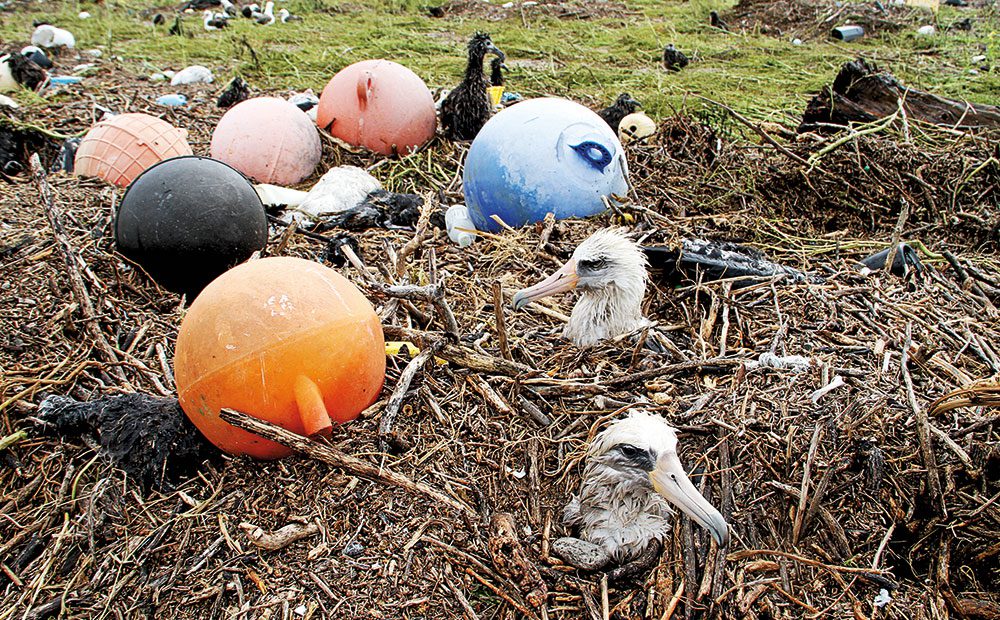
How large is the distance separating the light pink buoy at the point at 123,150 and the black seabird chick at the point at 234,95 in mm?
2569

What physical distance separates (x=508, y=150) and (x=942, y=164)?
3497 mm

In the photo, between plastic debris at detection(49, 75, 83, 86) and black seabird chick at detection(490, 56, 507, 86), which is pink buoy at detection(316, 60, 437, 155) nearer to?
black seabird chick at detection(490, 56, 507, 86)

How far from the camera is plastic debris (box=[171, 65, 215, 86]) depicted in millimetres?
9820

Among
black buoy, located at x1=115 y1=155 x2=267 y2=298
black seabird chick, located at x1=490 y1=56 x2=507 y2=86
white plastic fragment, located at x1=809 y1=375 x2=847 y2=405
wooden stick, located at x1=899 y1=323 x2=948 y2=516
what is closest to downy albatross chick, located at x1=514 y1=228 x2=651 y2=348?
white plastic fragment, located at x1=809 y1=375 x2=847 y2=405

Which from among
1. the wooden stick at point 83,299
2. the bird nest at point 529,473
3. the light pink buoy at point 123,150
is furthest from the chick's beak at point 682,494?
the light pink buoy at point 123,150

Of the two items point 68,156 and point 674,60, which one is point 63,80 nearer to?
point 68,156

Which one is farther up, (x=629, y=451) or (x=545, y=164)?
(x=545, y=164)

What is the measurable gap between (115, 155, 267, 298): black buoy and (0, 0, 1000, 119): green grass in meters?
5.48

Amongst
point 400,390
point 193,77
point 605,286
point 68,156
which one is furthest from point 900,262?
point 193,77

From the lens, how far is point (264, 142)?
6.42 meters

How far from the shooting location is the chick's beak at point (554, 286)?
3.91 meters

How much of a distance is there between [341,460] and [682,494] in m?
1.27

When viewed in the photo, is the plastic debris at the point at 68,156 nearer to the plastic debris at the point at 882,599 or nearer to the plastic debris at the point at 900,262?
the plastic debris at the point at 900,262

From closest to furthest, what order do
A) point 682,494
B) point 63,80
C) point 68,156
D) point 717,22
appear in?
point 682,494
point 68,156
point 63,80
point 717,22
